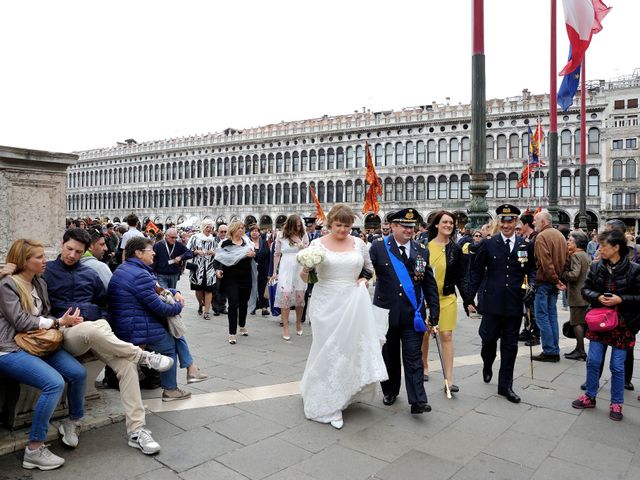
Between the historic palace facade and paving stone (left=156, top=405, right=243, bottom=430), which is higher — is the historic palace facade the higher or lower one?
the higher one

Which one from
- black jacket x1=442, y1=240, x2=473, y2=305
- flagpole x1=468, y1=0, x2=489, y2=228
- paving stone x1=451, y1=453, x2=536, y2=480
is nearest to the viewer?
paving stone x1=451, y1=453, x2=536, y2=480

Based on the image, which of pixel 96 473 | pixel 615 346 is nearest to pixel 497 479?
pixel 615 346

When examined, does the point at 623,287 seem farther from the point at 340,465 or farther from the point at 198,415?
the point at 198,415

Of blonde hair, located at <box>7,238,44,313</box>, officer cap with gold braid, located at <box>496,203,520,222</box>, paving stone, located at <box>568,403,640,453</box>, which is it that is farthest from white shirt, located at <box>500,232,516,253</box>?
blonde hair, located at <box>7,238,44,313</box>

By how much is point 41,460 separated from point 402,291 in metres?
Answer: 3.06

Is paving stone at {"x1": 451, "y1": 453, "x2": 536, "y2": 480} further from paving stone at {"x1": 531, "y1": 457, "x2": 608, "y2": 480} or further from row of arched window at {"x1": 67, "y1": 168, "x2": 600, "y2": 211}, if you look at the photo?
row of arched window at {"x1": 67, "y1": 168, "x2": 600, "y2": 211}

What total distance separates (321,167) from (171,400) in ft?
171

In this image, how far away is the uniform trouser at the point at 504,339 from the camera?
4.99m

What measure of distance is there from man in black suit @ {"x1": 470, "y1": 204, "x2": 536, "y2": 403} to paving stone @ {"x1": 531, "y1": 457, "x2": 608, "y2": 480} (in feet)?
4.68

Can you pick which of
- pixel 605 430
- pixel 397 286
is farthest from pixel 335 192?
pixel 605 430

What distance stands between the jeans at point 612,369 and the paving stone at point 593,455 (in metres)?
0.78

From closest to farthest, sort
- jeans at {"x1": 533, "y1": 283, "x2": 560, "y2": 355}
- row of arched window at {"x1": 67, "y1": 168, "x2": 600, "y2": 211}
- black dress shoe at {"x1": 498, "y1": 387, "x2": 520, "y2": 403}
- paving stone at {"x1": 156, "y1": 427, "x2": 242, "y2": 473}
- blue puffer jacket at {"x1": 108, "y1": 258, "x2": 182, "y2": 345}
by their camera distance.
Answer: paving stone at {"x1": 156, "y1": 427, "x2": 242, "y2": 473} → blue puffer jacket at {"x1": 108, "y1": 258, "x2": 182, "y2": 345} → black dress shoe at {"x1": 498, "y1": 387, "x2": 520, "y2": 403} → jeans at {"x1": 533, "y1": 283, "x2": 560, "y2": 355} → row of arched window at {"x1": 67, "y1": 168, "x2": 600, "y2": 211}

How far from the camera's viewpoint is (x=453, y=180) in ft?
158

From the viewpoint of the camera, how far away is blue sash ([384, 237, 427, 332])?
4547 mm
